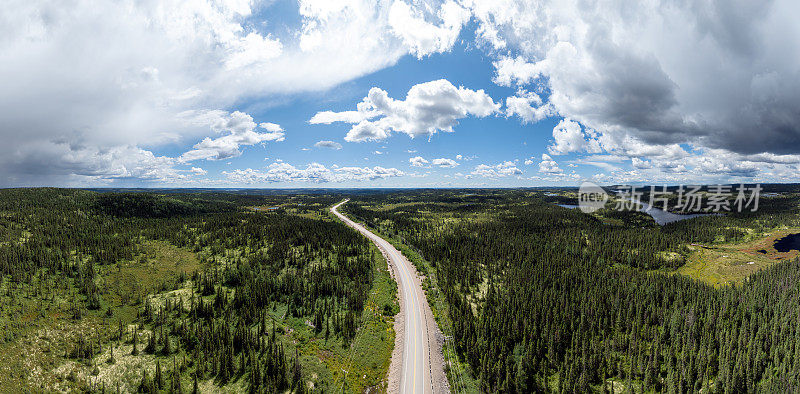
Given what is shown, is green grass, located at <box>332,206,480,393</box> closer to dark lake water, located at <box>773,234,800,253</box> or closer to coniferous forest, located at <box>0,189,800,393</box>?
coniferous forest, located at <box>0,189,800,393</box>

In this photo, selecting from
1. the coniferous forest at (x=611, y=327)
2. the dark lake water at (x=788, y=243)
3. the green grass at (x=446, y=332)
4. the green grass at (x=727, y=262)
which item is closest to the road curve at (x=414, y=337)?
the green grass at (x=446, y=332)

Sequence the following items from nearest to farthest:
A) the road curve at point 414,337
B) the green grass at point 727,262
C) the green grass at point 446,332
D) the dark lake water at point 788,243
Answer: the road curve at point 414,337 < the green grass at point 446,332 < the green grass at point 727,262 < the dark lake water at point 788,243

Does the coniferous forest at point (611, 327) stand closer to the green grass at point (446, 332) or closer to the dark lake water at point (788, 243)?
the green grass at point (446, 332)

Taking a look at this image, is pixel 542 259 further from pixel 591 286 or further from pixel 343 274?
pixel 343 274

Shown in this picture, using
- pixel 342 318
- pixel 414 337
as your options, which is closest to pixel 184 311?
pixel 342 318

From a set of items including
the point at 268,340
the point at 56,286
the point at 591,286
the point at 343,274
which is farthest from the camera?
the point at 343,274

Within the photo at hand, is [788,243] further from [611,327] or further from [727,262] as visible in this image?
[611,327]

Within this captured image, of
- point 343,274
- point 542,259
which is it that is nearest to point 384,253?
point 343,274
